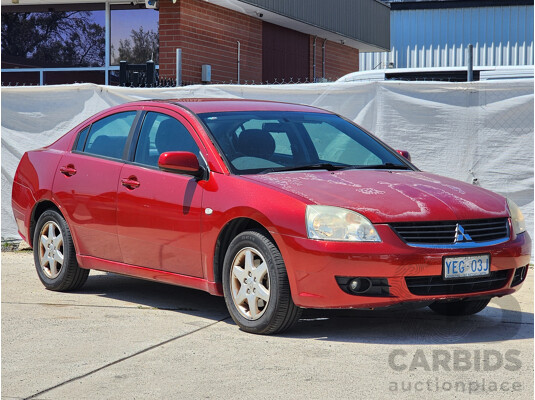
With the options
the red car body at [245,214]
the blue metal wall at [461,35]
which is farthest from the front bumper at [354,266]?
the blue metal wall at [461,35]

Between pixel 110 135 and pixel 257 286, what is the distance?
2.36 m

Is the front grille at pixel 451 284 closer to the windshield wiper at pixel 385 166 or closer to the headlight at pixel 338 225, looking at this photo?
the headlight at pixel 338 225

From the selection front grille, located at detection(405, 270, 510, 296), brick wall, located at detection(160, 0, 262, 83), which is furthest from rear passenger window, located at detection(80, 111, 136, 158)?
brick wall, located at detection(160, 0, 262, 83)

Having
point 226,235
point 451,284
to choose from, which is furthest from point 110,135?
point 451,284

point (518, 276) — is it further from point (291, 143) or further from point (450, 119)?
point (450, 119)

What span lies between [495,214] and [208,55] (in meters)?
12.4

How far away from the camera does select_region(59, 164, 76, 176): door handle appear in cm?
826

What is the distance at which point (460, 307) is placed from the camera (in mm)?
7332

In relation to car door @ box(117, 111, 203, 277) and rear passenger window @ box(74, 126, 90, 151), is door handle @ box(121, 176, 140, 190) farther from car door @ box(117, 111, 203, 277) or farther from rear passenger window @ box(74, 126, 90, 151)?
rear passenger window @ box(74, 126, 90, 151)

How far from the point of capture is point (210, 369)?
5.58 metres

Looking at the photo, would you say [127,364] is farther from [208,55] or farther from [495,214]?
[208,55]

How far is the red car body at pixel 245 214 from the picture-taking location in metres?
6.18

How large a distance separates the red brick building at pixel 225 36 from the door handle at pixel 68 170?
791 centimetres

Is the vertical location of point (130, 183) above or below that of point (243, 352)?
above
